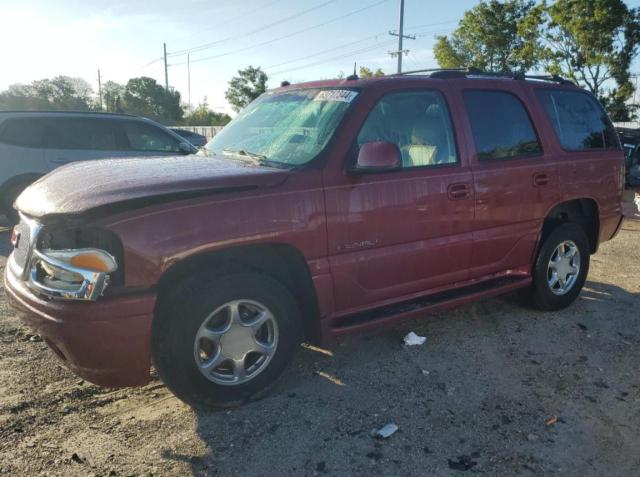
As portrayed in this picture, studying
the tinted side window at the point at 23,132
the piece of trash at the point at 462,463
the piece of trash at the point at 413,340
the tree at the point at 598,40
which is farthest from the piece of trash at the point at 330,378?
the tree at the point at 598,40

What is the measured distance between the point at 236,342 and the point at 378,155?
139 cm

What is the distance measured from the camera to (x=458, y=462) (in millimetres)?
2627

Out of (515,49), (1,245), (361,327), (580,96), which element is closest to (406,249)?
(361,327)

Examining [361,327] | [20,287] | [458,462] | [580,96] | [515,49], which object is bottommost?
[458,462]

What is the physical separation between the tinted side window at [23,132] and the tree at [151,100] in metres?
54.3

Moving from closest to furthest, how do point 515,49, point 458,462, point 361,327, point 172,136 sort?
1. point 458,462
2. point 361,327
3. point 172,136
4. point 515,49

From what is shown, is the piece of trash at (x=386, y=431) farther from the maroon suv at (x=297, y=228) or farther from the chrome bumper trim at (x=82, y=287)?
the chrome bumper trim at (x=82, y=287)

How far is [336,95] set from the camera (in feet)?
11.7

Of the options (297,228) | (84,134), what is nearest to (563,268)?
(297,228)

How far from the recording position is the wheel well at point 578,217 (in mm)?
4559

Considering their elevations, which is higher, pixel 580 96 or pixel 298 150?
pixel 580 96

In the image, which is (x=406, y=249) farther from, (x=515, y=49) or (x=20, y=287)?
(x=515, y=49)

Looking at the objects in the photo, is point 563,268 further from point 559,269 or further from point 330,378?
point 330,378

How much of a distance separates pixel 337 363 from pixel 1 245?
5.65 metres
